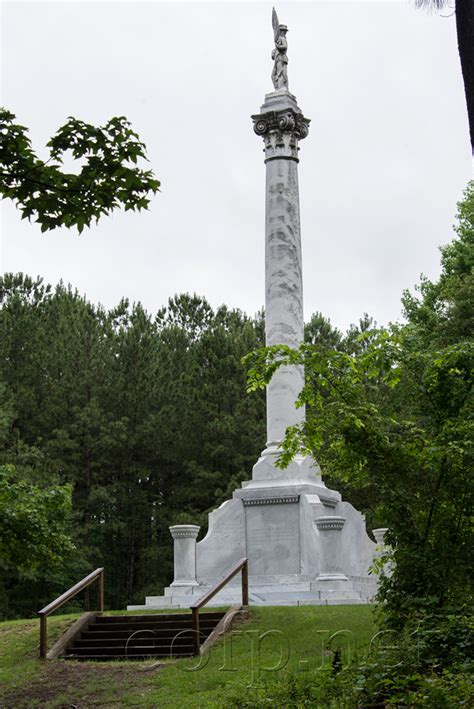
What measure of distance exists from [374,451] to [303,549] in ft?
32.4

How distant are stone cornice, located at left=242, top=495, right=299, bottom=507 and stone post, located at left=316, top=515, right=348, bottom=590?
63.1 inches

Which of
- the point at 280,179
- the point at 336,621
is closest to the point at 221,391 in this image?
the point at 280,179

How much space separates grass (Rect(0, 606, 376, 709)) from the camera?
13.2m

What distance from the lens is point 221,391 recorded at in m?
41.7

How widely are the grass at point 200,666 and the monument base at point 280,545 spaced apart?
2.53m

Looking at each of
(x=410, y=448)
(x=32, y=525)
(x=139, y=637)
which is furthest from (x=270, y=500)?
(x=410, y=448)

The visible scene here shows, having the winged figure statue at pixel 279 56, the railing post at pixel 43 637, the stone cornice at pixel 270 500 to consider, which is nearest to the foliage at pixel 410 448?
the railing post at pixel 43 637

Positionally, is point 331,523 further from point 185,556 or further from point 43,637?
point 43,637

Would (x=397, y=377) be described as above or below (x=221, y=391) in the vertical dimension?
below

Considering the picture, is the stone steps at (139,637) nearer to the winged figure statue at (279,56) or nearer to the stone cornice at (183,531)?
the stone cornice at (183,531)

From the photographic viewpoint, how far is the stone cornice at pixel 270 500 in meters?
22.6

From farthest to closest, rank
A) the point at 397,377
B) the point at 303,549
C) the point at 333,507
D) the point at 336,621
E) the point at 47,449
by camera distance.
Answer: the point at 47,449, the point at 333,507, the point at 303,549, the point at 336,621, the point at 397,377

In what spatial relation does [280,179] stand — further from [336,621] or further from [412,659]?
[412,659]

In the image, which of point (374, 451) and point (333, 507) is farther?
point (333, 507)
